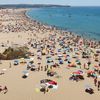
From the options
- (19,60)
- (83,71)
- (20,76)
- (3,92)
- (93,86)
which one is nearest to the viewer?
(3,92)

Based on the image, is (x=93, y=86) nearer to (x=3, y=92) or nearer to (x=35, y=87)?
(x=35, y=87)

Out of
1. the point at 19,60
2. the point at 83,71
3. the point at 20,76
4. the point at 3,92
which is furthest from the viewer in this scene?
the point at 19,60

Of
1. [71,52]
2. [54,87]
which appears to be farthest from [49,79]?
[71,52]

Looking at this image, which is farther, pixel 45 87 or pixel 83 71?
pixel 83 71

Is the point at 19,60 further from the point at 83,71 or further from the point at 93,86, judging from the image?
the point at 93,86

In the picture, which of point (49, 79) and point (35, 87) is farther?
point (49, 79)

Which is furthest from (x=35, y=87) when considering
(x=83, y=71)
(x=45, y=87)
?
(x=83, y=71)

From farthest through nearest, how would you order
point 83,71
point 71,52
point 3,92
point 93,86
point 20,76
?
point 71,52, point 83,71, point 20,76, point 93,86, point 3,92

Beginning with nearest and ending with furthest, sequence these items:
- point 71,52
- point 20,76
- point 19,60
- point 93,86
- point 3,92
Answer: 1. point 3,92
2. point 93,86
3. point 20,76
4. point 19,60
5. point 71,52
